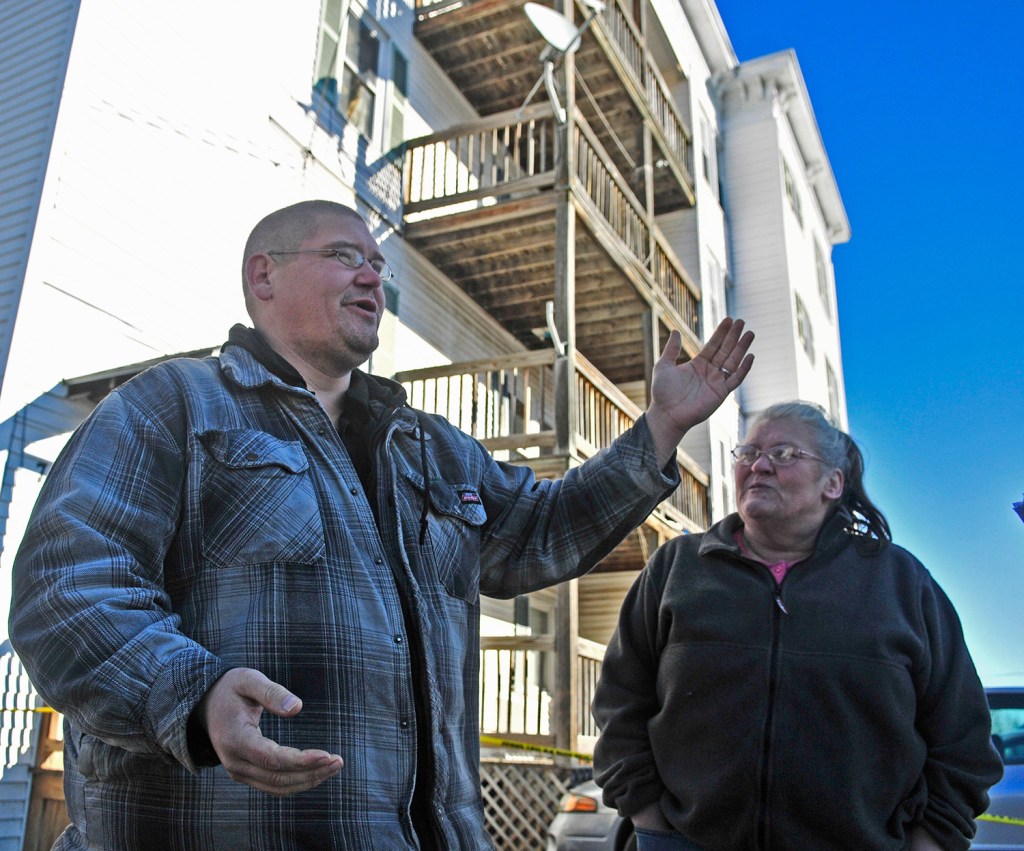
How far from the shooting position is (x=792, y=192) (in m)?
22.0

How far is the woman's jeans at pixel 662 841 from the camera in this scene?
2.56 metres

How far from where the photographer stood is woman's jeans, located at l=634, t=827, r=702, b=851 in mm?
2562

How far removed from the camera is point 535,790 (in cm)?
876

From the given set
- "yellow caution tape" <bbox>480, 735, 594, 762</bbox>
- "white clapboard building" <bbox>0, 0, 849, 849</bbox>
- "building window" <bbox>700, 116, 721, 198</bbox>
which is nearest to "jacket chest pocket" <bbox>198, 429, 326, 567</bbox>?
"white clapboard building" <bbox>0, 0, 849, 849</bbox>

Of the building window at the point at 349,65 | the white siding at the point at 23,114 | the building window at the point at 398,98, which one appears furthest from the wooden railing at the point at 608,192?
the white siding at the point at 23,114

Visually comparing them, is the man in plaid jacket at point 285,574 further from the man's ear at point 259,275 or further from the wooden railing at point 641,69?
the wooden railing at point 641,69

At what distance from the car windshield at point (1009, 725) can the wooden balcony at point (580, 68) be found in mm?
9244

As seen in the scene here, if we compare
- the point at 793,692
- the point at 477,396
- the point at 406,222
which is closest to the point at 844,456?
the point at 793,692

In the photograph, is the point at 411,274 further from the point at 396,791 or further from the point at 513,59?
the point at 396,791

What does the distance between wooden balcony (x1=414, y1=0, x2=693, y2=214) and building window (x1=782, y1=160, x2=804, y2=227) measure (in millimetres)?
5744

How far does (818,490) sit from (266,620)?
6.48 ft

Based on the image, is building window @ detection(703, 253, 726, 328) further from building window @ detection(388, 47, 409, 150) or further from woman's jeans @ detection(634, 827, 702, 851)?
woman's jeans @ detection(634, 827, 702, 851)

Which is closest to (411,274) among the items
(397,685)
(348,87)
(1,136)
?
(348,87)

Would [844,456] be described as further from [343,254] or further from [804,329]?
[804,329]
